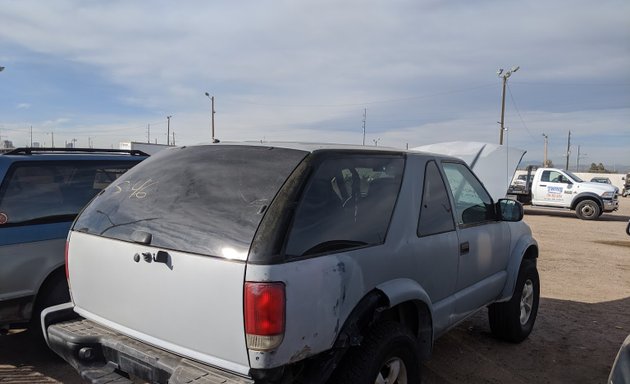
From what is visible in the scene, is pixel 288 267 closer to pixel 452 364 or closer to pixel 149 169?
pixel 149 169

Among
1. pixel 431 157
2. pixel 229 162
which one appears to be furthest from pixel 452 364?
Answer: pixel 229 162

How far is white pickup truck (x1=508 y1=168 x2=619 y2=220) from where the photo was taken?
18.5 meters

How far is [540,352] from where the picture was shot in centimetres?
470

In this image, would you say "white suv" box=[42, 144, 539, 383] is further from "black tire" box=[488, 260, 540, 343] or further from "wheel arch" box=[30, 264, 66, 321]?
"black tire" box=[488, 260, 540, 343]

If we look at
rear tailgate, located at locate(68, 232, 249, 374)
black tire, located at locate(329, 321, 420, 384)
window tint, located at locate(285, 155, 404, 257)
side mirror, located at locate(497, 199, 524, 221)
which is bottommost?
black tire, located at locate(329, 321, 420, 384)

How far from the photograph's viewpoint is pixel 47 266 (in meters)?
3.94

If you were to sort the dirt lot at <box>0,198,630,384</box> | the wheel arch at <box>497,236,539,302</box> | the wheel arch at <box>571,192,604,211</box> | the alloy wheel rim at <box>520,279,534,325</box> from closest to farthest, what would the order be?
the dirt lot at <box>0,198,630,384</box> < the wheel arch at <box>497,236,539,302</box> < the alloy wheel rim at <box>520,279,534,325</box> < the wheel arch at <box>571,192,604,211</box>

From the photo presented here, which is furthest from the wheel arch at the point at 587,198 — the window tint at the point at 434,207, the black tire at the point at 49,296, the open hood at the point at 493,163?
the black tire at the point at 49,296

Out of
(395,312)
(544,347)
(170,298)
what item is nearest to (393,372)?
(395,312)

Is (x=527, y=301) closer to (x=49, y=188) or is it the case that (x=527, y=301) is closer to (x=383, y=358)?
(x=383, y=358)

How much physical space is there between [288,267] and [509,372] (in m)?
2.94

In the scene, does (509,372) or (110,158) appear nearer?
(509,372)

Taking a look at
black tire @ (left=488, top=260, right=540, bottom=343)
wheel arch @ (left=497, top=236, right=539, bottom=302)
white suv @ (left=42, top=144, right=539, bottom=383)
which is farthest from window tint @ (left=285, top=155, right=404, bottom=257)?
black tire @ (left=488, top=260, right=540, bottom=343)

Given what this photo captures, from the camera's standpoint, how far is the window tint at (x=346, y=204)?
7.89 ft
